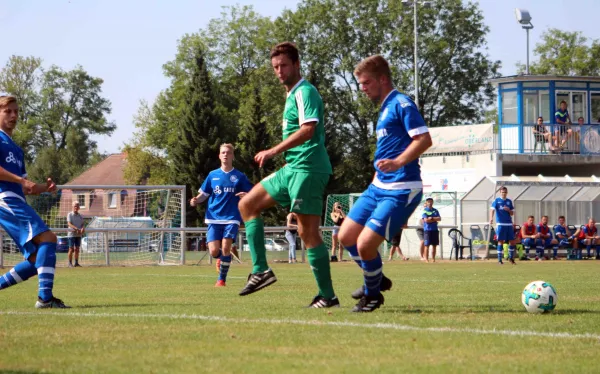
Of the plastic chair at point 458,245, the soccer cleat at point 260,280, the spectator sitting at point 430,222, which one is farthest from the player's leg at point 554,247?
the soccer cleat at point 260,280

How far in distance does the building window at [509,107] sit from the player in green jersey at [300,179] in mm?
38164

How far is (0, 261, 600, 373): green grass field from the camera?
5395 millimetres

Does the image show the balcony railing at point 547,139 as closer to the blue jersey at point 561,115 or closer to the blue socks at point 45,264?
the blue jersey at point 561,115

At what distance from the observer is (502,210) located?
1073 inches

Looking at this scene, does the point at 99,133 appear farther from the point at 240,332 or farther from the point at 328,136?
the point at 240,332

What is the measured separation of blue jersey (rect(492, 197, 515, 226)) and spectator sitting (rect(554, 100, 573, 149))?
61.3 feet

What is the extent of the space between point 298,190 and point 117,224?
2054cm

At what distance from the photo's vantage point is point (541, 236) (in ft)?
111

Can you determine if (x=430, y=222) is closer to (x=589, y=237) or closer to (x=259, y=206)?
(x=589, y=237)

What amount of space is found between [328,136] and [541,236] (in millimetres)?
29502

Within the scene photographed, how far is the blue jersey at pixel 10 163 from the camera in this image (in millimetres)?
9078

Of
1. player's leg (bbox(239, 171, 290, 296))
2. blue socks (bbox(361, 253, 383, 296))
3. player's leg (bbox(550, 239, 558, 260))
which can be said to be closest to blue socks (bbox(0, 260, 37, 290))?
player's leg (bbox(239, 171, 290, 296))

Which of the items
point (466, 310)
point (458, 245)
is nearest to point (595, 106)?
point (458, 245)

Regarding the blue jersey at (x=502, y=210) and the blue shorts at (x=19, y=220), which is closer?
the blue shorts at (x=19, y=220)
